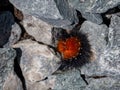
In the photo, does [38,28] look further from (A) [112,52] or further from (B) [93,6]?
(A) [112,52]

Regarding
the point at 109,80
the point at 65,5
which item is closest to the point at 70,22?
the point at 65,5

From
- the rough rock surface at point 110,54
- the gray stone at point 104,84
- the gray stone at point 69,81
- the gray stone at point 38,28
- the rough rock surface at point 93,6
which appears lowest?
the gray stone at point 104,84

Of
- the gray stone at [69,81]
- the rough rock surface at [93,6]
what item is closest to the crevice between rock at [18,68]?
the gray stone at [69,81]

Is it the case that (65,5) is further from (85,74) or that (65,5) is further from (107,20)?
(85,74)

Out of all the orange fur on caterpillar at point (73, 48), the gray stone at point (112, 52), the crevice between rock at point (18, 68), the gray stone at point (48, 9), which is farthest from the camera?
the crevice between rock at point (18, 68)

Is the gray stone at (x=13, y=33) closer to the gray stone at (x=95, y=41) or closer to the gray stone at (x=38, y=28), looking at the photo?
the gray stone at (x=38, y=28)

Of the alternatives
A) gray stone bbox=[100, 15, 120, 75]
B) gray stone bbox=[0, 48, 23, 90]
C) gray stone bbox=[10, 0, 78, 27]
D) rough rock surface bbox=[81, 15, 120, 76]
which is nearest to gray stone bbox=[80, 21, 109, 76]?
rough rock surface bbox=[81, 15, 120, 76]

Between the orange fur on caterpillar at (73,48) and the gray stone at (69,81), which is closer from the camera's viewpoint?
the orange fur on caterpillar at (73,48)

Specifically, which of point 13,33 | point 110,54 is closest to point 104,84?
point 110,54

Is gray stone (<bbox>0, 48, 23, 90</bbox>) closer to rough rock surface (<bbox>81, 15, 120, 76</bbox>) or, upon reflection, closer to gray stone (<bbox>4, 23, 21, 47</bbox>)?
gray stone (<bbox>4, 23, 21, 47</bbox>)
